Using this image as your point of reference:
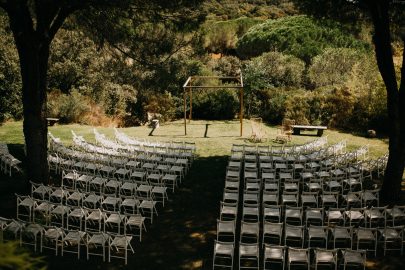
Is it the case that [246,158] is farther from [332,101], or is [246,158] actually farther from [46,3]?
[332,101]

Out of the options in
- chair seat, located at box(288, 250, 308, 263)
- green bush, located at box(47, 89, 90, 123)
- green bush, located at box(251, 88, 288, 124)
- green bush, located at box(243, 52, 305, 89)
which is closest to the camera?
chair seat, located at box(288, 250, 308, 263)

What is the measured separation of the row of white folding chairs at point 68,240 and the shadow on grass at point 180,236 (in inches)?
8.7

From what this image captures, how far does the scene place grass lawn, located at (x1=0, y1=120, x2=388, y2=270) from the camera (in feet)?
32.1

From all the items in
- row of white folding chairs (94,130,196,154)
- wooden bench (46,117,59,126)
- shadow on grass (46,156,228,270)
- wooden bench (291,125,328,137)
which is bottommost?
shadow on grass (46,156,228,270)

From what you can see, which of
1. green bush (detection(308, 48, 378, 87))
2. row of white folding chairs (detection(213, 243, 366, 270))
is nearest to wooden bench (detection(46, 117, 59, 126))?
row of white folding chairs (detection(213, 243, 366, 270))

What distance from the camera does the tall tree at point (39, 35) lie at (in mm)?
12398

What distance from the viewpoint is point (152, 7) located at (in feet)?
43.8

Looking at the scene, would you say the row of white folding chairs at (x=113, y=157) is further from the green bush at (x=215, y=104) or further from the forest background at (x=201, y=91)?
the green bush at (x=215, y=104)

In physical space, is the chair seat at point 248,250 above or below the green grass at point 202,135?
below

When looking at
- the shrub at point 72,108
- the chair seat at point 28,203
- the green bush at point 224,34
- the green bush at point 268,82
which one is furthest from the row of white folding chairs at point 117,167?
the green bush at point 224,34

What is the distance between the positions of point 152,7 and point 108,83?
54.5ft

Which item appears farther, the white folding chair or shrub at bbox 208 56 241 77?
shrub at bbox 208 56 241 77

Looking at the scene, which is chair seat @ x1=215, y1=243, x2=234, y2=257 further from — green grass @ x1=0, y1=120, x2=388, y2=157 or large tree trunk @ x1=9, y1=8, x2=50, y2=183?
green grass @ x1=0, y1=120, x2=388, y2=157

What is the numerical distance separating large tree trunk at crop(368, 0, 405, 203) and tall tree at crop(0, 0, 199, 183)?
18.1 feet
